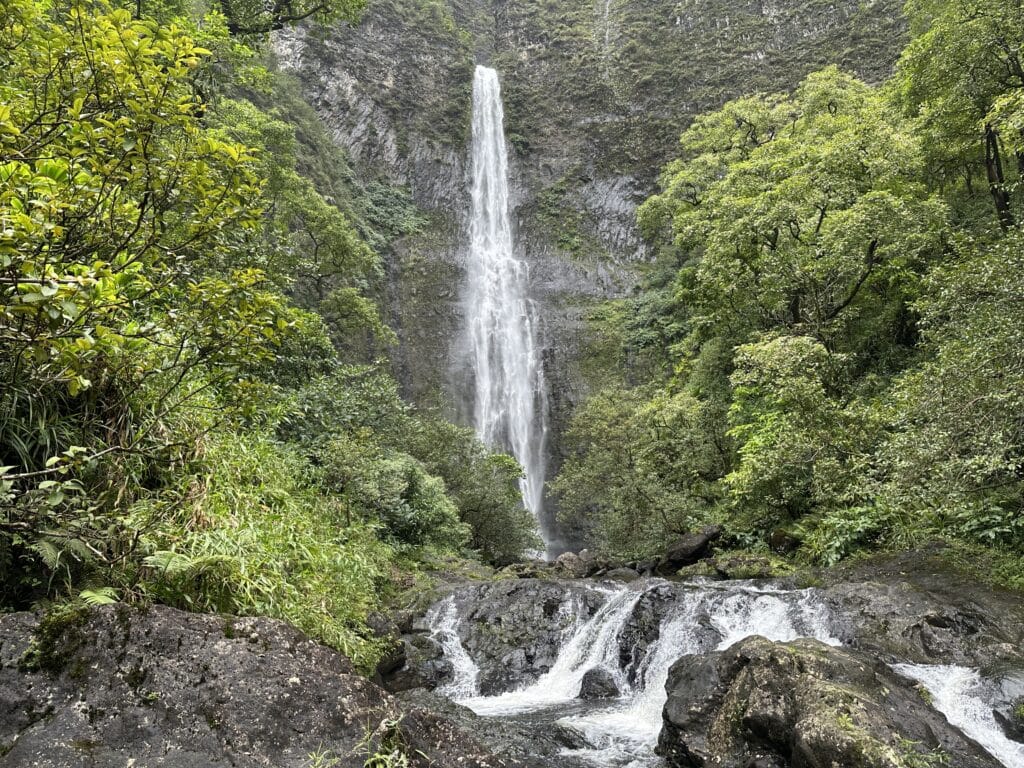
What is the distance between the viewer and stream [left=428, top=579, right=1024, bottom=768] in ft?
20.8

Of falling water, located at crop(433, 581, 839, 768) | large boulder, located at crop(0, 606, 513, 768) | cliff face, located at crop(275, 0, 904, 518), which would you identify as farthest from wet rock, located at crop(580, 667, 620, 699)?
cliff face, located at crop(275, 0, 904, 518)

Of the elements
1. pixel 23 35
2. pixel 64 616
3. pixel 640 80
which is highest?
pixel 640 80

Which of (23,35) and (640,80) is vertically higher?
(640,80)

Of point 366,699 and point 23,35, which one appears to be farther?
point 23,35

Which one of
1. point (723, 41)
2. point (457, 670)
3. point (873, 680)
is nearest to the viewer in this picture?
point (873, 680)

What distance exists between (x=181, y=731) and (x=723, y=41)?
44.8m

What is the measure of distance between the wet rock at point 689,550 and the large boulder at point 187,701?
39.1 feet

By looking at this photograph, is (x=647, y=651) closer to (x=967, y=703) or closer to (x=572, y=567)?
(x=967, y=703)

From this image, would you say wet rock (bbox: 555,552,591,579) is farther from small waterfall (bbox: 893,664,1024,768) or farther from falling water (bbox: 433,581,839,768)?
small waterfall (bbox: 893,664,1024,768)

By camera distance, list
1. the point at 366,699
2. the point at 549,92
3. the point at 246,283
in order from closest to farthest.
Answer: the point at 366,699 < the point at 246,283 < the point at 549,92

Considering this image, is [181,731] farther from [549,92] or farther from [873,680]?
[549,92]

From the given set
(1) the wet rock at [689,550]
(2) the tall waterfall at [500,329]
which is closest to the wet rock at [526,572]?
(1) the wet rock at [689,550]

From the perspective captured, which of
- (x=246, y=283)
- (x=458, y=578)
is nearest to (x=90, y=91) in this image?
(x=246, y=283)

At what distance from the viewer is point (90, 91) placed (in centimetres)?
387
